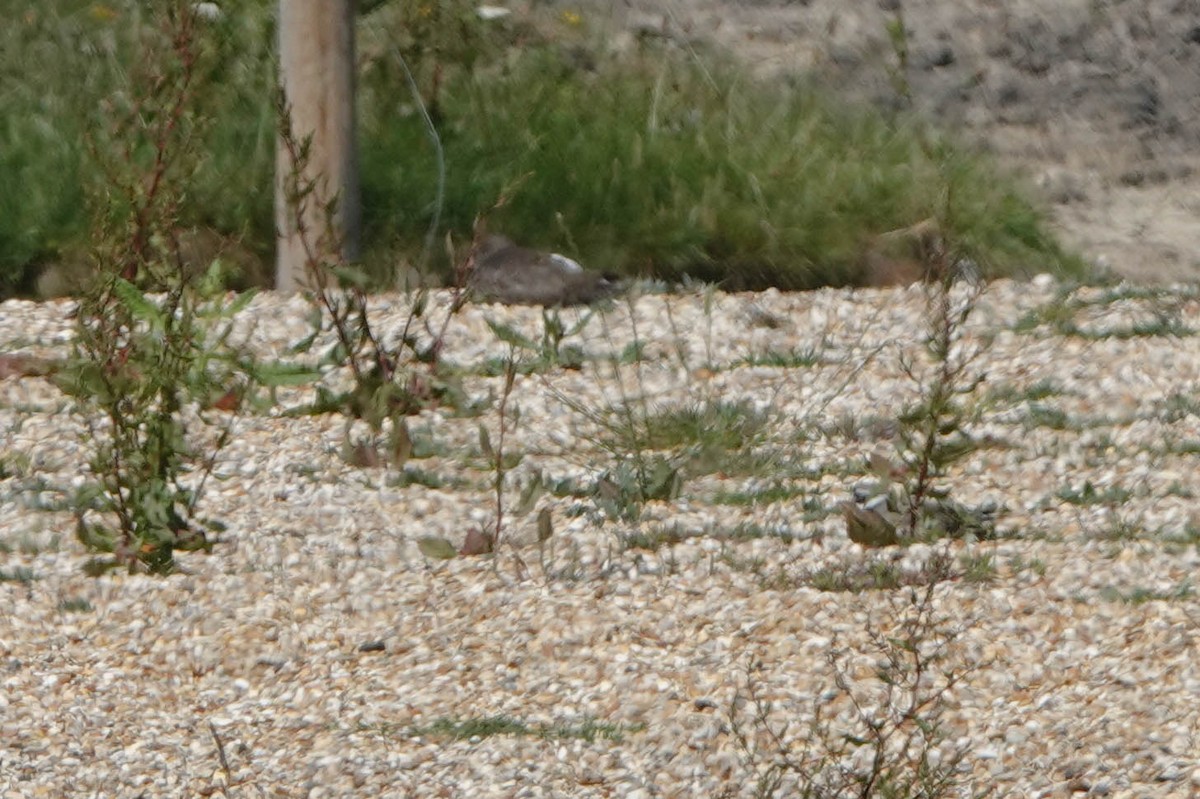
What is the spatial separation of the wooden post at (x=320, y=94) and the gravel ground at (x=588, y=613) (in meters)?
0.72

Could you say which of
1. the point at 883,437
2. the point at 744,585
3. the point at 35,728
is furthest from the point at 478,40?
the point at 35,728

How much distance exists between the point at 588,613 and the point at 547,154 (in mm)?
2830

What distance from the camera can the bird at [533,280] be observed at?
5.61 meters

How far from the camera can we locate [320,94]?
5574 millimetres

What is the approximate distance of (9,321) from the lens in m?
5.50

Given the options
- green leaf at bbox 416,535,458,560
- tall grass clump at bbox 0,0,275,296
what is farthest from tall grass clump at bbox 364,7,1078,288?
green leaf at bbox 416,535,458,560

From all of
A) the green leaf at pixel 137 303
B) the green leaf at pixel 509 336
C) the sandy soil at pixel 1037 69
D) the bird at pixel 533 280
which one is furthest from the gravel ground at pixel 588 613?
the sandy soil at pixel 1037 69

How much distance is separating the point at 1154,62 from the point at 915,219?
4.47 ft

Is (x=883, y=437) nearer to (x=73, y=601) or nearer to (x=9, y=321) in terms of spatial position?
(x=73, y=601)

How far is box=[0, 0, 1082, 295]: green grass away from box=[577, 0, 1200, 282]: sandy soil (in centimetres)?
17

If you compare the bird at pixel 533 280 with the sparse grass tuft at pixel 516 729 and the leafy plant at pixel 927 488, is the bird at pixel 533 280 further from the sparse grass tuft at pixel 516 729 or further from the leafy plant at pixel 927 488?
the sparse grass tuft at pixel 516 729

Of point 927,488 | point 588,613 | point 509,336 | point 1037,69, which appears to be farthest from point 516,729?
point 1037,69

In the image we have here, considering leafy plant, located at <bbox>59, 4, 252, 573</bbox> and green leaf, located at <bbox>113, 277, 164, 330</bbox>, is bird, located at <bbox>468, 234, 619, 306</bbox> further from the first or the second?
green leaf, located at <bbox>113, 277, 164, 330</bbox>

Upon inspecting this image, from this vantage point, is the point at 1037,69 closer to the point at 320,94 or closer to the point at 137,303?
the point at 320,94
